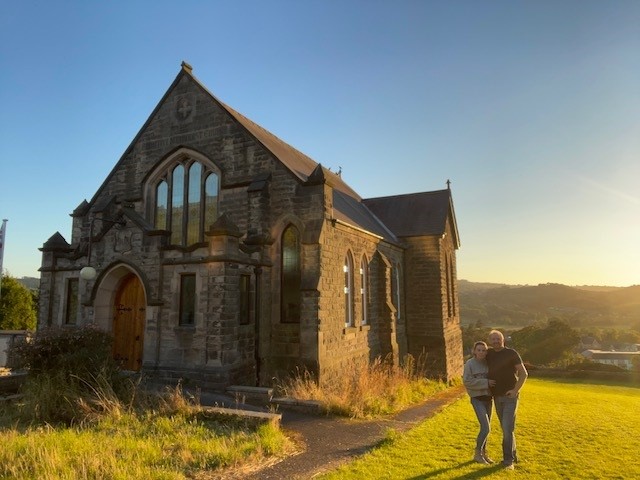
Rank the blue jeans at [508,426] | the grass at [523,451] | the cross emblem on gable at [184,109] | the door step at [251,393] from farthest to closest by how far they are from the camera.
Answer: the cross emblem on gable at [184,109]
the door step at [251,393]
the blue jeans at [508,426]
the grass at [523,451]

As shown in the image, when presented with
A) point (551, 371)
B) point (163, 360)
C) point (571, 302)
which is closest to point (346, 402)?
point (163, 360)

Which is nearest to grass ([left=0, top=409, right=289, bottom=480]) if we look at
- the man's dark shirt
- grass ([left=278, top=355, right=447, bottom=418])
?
grass ([left=278, top=355, right=447, bottom=418])

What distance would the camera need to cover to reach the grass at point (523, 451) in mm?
6316

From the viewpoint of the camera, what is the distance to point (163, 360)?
11.9 m

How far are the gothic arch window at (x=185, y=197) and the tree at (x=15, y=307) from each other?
11.9 meters

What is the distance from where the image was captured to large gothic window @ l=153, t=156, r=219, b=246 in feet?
48.6

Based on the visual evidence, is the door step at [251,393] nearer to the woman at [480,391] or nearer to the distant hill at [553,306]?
the woman at [480,391]

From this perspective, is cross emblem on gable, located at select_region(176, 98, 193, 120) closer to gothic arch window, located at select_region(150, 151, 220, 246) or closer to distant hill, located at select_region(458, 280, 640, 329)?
gothic arch window, located at select_region(150, 151, 220, 246)

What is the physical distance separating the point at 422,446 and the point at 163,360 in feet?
25.0

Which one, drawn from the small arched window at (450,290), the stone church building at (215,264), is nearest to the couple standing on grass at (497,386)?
the stone church building at (215,264)

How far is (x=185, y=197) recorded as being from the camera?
15.3 meters

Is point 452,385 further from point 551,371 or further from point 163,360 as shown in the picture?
point 551,371

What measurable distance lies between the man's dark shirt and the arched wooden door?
34.6ft

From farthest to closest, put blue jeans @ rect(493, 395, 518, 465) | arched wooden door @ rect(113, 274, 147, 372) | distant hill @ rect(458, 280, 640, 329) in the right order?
distant hill @ rect(458, 280, 640, 329)
arched wooden door @ rect(113, 274, 147, 372)
blue jeans @ rect(493, 395, 518, 465)
